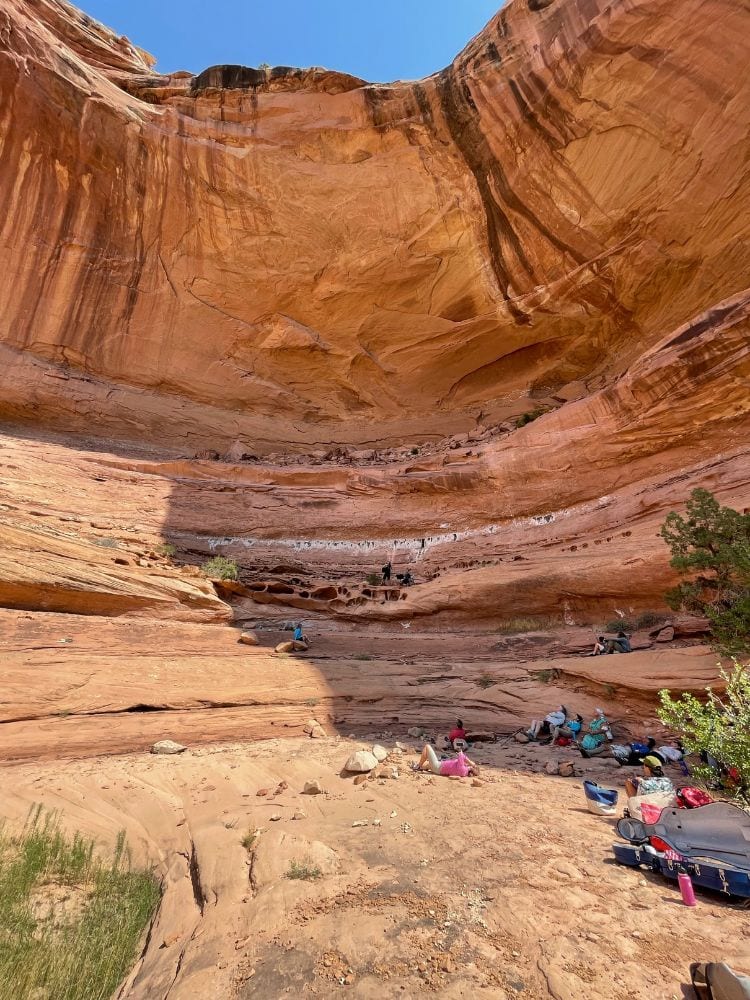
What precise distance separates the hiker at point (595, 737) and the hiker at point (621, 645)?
228 cm

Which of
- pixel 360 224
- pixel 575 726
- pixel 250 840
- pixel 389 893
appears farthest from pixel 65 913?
pixel 360 224

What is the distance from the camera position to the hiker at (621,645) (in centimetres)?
971

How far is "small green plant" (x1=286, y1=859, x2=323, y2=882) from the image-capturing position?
341 cm

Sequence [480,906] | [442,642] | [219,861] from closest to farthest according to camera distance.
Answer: [480,906], [219,861], [442,642]

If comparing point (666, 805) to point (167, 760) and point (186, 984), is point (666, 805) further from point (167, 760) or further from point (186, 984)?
point (167, 760)

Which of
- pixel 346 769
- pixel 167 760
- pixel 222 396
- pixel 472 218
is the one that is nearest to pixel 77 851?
pixel 167 760

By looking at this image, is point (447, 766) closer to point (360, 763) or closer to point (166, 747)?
point (360, 763)

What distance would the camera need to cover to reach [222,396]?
2539 cm

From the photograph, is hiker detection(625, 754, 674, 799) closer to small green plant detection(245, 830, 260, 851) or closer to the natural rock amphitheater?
the natural rock amphitheater

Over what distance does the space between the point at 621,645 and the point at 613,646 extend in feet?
0.50

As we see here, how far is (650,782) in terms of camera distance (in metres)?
5.02

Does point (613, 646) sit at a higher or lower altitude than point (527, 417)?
lower

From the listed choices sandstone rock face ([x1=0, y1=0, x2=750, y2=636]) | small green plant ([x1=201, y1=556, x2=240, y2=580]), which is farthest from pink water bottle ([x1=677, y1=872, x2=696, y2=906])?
small green plant ([x1=201, y1=556, x2=240, y2=580])

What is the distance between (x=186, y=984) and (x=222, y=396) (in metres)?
25.1
